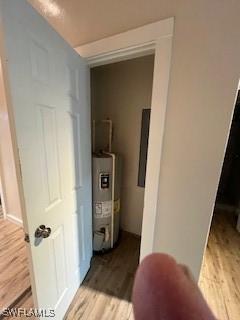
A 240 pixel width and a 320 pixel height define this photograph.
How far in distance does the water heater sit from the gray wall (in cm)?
20

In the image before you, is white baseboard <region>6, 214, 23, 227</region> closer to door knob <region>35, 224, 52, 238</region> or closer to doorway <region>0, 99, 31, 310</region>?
doorway <region>0, 99, 31, 310</region>

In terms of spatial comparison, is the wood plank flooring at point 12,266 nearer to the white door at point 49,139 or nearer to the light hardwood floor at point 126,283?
the light hardwood floor at point 126,283

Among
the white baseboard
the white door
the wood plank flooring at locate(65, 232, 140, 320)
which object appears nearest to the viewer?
the white door

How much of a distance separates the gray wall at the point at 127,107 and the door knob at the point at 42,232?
48.9 inches

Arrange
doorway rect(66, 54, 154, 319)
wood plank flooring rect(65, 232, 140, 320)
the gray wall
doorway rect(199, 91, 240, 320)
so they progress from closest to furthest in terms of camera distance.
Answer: wood plank flooring rect(65, 232, 140, 320)
doorway rect(199, 91, 240, 320)
doorway rect(66, 54, 154, 319)
the gray wall

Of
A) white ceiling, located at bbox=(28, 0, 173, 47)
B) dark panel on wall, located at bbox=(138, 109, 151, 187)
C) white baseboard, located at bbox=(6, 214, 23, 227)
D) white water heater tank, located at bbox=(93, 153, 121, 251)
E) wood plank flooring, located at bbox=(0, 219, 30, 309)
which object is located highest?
white ceiling, located at bbox=(28, 0, 173, 47)

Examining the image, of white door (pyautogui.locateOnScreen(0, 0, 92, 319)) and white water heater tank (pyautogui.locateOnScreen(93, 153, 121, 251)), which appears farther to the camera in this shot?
white water heater tank (pyautogui.locateOnScreen(93, 153, 121, 251))

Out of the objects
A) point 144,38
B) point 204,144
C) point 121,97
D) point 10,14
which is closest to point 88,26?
point 144,38

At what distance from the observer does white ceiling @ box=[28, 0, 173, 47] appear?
843mm

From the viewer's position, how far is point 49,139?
844mm

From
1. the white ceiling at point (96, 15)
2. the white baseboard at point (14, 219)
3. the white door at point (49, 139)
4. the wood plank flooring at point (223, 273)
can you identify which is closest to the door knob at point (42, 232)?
the white door at point (49, 139)

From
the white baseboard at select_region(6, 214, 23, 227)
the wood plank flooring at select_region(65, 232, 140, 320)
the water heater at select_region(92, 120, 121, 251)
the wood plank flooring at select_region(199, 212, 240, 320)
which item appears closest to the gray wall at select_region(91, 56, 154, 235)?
the water heater at select_region(92, 120, 121, 251)

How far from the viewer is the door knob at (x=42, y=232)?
31.4 inches

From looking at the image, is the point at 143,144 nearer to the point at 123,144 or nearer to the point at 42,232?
the point at 123,144
